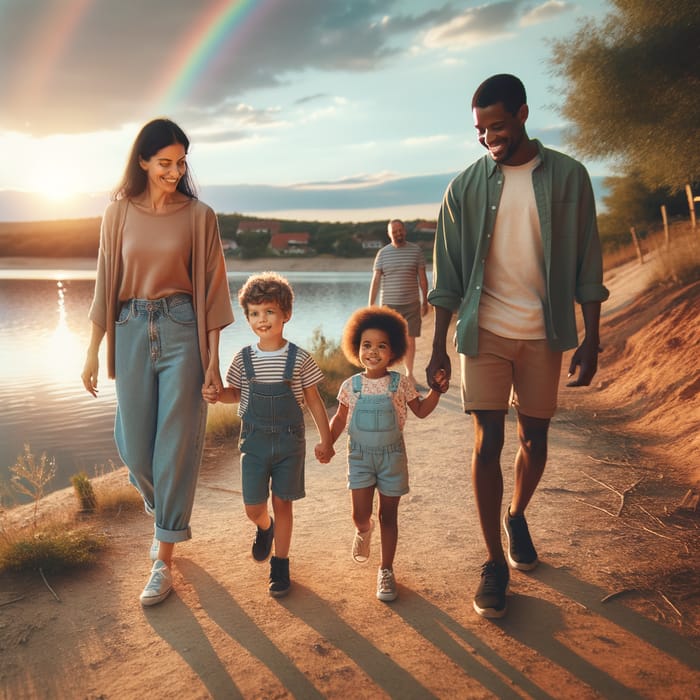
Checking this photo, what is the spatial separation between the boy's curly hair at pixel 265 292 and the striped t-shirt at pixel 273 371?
22cm

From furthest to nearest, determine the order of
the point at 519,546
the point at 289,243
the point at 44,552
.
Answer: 1. the point at 289,243
2. the point at 44,552
3. the point at 519,546

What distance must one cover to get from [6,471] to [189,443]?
5.87 m

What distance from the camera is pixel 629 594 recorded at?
3443 mm

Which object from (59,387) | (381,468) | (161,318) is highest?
(161,318)

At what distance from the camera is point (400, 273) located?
8.63 metres

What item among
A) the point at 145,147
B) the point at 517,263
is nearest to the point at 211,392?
the point at 145,147

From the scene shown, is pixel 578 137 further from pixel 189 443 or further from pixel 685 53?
pixel 189 443

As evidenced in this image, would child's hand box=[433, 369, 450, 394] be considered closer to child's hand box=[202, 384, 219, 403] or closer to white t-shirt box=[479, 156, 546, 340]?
white t-shirt box=[479, 156, 546, 340]

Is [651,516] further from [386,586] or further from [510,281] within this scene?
[510,281]

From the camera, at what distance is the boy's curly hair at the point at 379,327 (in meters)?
3.44

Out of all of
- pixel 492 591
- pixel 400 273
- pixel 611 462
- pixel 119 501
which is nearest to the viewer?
pixel 492 591

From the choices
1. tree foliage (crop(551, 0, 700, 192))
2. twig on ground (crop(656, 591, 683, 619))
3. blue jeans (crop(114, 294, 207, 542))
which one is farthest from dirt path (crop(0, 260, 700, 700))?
tree foliage (crop(551, 0, 700, 192))

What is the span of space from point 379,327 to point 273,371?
0.56 metres

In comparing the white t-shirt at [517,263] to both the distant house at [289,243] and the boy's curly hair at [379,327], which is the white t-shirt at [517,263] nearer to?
the boy's curly hair at [379,327]
